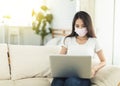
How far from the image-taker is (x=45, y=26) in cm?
459

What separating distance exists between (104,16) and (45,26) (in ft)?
3.88

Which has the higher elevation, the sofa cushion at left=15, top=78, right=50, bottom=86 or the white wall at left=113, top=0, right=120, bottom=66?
the white wall at left=113, top=0, right=120, bottom=66

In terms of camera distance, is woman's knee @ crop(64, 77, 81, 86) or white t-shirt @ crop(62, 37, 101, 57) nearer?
woman's knee @ crop(64, 77, 81, 86)

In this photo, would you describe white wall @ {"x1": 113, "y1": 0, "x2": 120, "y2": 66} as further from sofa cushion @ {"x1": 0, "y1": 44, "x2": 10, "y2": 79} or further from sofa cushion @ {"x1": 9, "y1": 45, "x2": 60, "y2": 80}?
sofa cushion @ {"x1": 0, "y1": 44, "x2": 10, "y2": 79}

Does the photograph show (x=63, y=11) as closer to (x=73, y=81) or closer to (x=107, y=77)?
(x=107, y=77)

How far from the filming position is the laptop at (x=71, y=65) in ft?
6.22

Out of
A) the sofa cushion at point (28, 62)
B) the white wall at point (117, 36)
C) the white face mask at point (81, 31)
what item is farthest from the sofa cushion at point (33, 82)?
the white wall at point (117, 36)

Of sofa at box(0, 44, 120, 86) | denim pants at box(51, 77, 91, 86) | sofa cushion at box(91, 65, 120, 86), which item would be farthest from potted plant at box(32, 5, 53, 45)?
denim pants at box(51, 77, 91, 86)

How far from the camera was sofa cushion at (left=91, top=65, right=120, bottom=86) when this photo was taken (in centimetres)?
199

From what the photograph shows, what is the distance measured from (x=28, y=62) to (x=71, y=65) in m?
0.69

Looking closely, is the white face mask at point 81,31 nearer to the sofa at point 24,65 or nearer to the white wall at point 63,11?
the sofa at point 24,65

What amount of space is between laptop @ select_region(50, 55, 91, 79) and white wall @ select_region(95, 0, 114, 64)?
2003 mm

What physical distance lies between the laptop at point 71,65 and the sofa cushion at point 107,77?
18 centimetres

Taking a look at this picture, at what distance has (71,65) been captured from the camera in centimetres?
193
